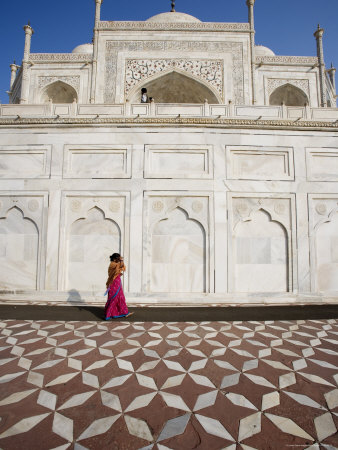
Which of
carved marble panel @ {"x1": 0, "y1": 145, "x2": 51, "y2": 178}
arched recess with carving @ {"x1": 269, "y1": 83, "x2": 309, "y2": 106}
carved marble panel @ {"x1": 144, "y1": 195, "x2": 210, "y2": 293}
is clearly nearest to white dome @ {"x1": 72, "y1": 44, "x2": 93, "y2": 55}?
arched recess with carving @ {"x1": 269, "y1": 83, "x2": 309, "y2": 106}

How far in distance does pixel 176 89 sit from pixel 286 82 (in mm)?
4493

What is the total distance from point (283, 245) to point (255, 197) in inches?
43.9

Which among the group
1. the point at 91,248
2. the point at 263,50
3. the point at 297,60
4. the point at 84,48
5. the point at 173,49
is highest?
the point at 263,50

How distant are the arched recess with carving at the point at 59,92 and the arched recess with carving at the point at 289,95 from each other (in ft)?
26.9

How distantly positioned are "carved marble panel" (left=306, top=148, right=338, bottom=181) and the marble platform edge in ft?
8.00

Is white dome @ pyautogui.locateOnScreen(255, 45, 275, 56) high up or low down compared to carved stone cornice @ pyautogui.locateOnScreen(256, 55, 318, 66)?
up

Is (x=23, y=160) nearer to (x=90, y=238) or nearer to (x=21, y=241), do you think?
(x=21, y=241)

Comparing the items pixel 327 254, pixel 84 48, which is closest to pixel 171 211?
pixel 327 254

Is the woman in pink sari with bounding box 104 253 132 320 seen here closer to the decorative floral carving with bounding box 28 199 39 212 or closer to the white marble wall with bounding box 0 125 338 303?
the white marble wall with bounding box 0 125 338 303

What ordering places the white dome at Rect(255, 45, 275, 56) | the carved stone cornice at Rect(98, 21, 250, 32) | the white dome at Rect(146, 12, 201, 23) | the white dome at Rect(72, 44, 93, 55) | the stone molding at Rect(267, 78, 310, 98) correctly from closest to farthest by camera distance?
1. the carved stone cornice at Rect(98, 21, 250, 32)
2. the stone molding at Rect(267, 78, 310, 98)
3. the white dome at Rect(146, 12, 201, 23)
4. the white dome at Rect(72, 44, 93, 55)
5. the white dome at Rect(255, 45, 275, 56)

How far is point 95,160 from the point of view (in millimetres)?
5711

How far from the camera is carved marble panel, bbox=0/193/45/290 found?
5465 millimetres

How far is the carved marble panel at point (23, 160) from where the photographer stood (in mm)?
5688

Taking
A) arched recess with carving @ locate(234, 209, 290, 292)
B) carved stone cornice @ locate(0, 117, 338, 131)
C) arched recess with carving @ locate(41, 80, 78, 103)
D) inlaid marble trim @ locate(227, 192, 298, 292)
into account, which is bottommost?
arched recess with carving @ locate(234, 209, 290, 292)
